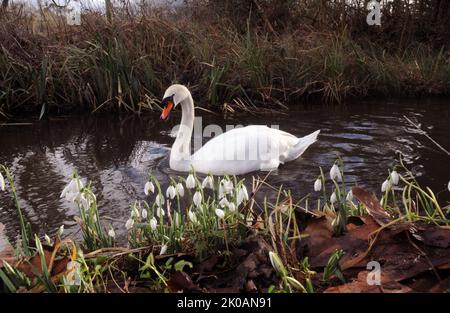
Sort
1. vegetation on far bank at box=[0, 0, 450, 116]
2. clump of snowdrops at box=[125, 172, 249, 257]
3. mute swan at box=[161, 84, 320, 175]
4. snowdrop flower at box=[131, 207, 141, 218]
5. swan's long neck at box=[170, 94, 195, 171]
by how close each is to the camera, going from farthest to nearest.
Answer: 1. vegetation on far bank at box=[0, 0, 450, 116]
2. swan's long neck at box=[170, 94, 195, 171]
3. mute swan at box=[161, 84, 320, 175]
4. snowdrop flower at box=[131, 207, 141, 218]
5. clump of snowdrops at box=[125, 172, 249, 257]

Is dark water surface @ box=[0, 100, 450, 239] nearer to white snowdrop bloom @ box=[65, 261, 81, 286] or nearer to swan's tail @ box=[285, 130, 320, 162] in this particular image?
swan's tail @ box=[285, 130, 320, 162]

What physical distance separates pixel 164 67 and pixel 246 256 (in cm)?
726

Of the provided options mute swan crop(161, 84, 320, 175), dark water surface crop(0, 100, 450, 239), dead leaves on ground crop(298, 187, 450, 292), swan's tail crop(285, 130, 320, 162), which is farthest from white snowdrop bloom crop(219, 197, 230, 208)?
swan's tail crop(285, 130, 320, 162)

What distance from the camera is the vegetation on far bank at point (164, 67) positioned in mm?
8492

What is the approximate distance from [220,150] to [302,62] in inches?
187

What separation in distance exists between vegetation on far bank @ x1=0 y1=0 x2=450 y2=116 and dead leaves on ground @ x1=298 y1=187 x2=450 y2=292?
6277mm

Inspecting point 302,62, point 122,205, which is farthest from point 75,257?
point 302,62

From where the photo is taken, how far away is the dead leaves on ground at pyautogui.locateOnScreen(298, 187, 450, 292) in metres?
1.93

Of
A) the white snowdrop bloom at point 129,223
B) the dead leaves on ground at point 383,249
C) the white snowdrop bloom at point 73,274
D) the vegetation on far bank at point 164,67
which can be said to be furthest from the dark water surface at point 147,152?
the dead leaves on ground at point 383,249

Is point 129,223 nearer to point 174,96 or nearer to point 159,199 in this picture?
point 159,199

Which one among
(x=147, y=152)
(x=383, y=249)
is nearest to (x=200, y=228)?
(x=383, y=249)

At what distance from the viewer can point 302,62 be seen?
9.45m

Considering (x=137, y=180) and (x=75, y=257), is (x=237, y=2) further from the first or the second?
(x=75, y=257)

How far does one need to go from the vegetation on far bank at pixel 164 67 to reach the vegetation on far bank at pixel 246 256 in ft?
20.2
